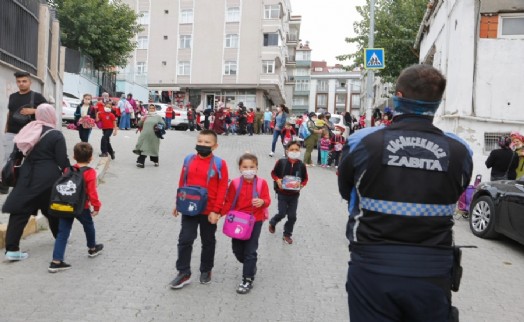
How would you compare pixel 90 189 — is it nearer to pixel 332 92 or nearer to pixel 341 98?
pixel 332 92

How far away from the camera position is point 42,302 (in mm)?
4641

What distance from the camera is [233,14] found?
4778 centimetres

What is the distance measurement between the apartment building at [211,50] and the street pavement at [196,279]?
1526 inches

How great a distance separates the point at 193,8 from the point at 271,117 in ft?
81.2

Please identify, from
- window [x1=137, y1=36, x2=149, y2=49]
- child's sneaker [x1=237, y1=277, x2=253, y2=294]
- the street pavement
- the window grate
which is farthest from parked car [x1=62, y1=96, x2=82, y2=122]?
window [x1=137, y1=36, x2=149, y2=49]

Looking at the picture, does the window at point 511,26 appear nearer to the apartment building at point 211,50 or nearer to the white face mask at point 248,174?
the white face mask at point 248,174

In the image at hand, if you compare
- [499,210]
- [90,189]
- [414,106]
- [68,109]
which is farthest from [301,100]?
[414,106]

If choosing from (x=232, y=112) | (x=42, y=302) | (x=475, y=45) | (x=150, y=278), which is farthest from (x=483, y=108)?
(x=232, y=112)

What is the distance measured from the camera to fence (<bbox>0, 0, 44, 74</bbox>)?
9.11 metres

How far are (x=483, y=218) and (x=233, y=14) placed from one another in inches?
1667

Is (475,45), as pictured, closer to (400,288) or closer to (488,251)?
(488,251)

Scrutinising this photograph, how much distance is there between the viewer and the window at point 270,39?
46844mm

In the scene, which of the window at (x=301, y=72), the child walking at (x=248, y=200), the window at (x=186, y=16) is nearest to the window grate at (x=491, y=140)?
the child walking at (x=248, y=200)

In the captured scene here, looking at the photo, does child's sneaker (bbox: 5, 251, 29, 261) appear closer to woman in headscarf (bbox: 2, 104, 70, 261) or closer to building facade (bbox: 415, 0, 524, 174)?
woman in headscarf (bbox: 2, 104, 70, 261)
